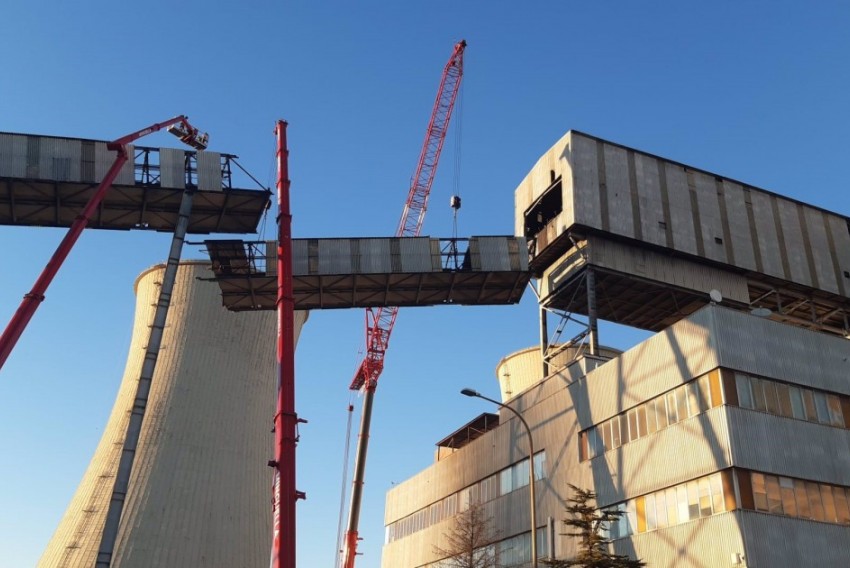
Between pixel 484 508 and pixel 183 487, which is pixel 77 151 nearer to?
pixel 183 487

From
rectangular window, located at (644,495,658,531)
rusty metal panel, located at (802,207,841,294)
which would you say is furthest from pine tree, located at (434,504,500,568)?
rusty metal panel, located at (802,207,841,294)

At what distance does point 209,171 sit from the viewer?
3991 centimetres

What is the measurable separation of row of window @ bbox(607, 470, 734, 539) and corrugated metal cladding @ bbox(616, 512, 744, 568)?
0.31 m

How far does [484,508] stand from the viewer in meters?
44.2

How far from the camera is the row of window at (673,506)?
93.4 feet

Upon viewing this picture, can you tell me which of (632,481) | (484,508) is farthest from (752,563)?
(484,508)

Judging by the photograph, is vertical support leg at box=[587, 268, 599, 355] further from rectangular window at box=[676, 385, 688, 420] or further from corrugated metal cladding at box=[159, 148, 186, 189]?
corrugated metal cladding at box=[159, 148, 186, 189]

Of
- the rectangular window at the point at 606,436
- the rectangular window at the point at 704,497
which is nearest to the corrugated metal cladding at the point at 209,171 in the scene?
the rectangular window at the point at 606,436

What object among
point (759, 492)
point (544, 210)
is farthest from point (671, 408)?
point (544, 210)

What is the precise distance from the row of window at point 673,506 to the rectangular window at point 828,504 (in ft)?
14.2

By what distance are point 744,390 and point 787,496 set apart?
13.7 ft

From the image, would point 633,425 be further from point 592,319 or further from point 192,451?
point 192,451

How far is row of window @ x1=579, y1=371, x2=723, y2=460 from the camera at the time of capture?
30.2 m

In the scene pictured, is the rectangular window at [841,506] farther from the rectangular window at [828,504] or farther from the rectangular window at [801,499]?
the rectangular window at [801,499]
